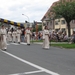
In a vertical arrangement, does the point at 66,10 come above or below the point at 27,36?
above

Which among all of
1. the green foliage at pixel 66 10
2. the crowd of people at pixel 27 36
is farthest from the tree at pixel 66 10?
the crowd of people at pixel 27 36

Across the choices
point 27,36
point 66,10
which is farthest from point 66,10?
point 27,36

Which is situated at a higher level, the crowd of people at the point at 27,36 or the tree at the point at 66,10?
the tree at the point at 66,10

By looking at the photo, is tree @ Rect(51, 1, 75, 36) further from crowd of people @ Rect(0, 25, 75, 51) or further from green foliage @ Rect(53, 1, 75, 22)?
crowd of people @ Rect(0, 25, 75, 51)

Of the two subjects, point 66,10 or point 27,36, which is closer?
point 27,36

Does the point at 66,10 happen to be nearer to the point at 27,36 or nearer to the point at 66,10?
the point at 66,10

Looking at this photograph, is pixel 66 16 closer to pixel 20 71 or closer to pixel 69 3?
pixel 69 3

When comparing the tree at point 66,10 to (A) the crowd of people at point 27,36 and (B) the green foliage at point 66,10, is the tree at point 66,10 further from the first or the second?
(A) the crowd of people at point 27,36

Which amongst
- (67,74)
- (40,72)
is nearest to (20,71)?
(40,72)

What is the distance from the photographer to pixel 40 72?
8.34m

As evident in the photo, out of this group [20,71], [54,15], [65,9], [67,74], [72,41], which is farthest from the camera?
[54,15]

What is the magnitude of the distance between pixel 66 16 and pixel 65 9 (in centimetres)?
100

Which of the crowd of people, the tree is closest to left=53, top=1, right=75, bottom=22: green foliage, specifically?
the tree

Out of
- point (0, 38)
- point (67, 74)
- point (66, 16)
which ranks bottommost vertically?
point (67, 74)
